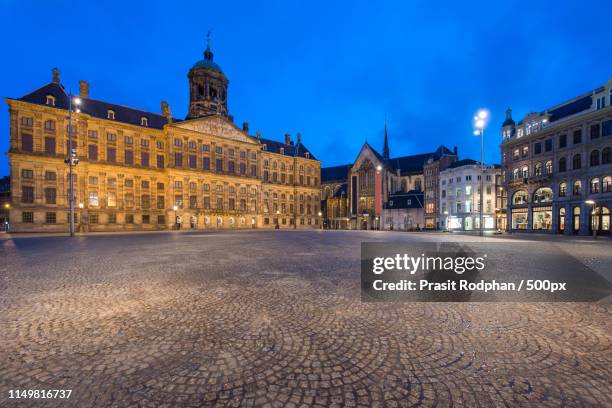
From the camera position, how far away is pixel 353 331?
178 inches

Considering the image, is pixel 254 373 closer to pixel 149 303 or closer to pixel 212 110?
pixel 149 303

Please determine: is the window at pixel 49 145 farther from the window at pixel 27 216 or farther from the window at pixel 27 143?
the window at pixel 27 216

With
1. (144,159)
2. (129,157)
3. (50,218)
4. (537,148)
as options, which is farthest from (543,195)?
(50,218)

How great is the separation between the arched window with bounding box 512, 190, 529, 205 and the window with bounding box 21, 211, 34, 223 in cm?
7659

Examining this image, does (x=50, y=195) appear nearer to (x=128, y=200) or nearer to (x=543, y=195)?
(x=128, y=200)

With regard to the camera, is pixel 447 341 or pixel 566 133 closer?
pixel 447 341

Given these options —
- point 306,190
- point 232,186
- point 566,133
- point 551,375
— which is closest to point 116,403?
point 551,375

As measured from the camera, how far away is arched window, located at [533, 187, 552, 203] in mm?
37897

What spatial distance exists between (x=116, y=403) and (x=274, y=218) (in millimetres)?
67776

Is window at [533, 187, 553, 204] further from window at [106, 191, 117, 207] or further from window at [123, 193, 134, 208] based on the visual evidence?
window at [106, 191, 117, 207]

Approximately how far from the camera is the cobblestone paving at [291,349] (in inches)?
115

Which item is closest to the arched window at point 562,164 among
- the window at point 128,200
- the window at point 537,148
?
the window at point 537,148

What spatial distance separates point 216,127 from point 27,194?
33112 millimetres

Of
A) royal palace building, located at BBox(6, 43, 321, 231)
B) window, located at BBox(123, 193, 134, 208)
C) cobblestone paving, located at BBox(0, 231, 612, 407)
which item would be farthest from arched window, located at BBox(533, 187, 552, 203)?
window, located at BBox(123, 193, 134, 208)
